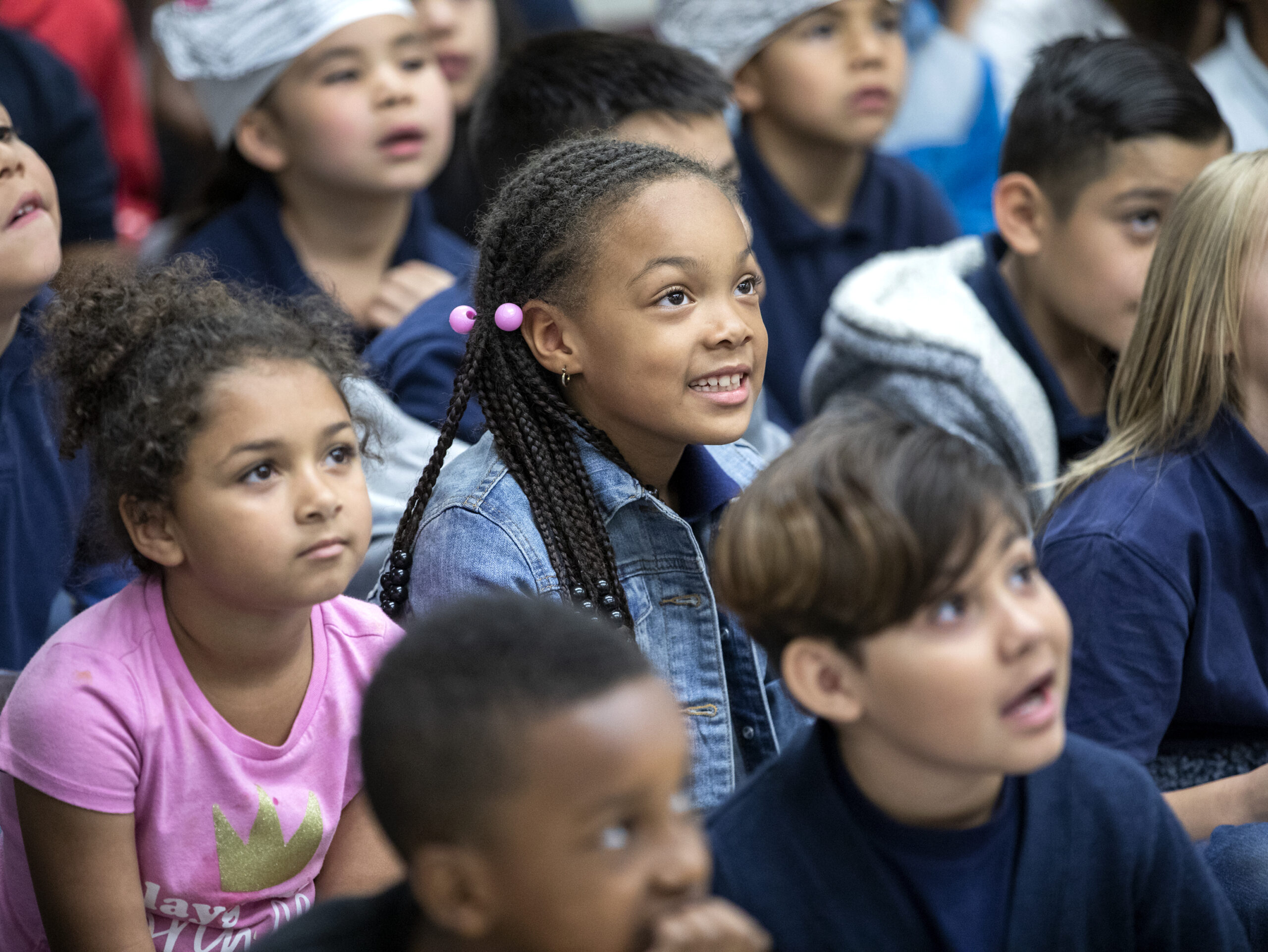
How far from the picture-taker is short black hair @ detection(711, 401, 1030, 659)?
110 centimetres

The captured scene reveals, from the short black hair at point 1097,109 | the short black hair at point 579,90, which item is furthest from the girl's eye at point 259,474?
the short black hair at point 1097,109

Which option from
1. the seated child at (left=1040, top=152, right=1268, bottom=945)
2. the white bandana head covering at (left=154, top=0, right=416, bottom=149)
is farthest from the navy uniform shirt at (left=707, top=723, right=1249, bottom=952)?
the white bandana head covering at (left=154, top=0, right=416, bottom=149)

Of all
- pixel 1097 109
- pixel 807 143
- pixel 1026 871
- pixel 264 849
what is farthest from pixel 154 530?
pixel 807 143

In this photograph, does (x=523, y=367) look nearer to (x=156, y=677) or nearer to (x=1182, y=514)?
(x=156, y=677)

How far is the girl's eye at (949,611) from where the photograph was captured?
1.11 m

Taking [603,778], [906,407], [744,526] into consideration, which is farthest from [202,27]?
[603,778]

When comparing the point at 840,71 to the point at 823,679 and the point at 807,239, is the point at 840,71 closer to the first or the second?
the point at 807,239

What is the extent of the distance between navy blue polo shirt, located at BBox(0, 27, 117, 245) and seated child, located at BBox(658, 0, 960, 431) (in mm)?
1289

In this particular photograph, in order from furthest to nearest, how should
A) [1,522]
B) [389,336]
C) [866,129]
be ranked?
1. [866,129]
2. [389,336]
3. [1,522]

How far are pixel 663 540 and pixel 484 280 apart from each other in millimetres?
400

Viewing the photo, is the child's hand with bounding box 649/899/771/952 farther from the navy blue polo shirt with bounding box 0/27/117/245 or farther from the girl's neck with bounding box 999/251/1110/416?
the navy blue polo shirt with bounding box 0/27/117/245

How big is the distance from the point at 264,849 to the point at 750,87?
217 centimetres

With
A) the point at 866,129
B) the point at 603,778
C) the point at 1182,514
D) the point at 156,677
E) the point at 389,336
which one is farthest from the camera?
the point at 866,129

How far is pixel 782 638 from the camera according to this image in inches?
46.7
